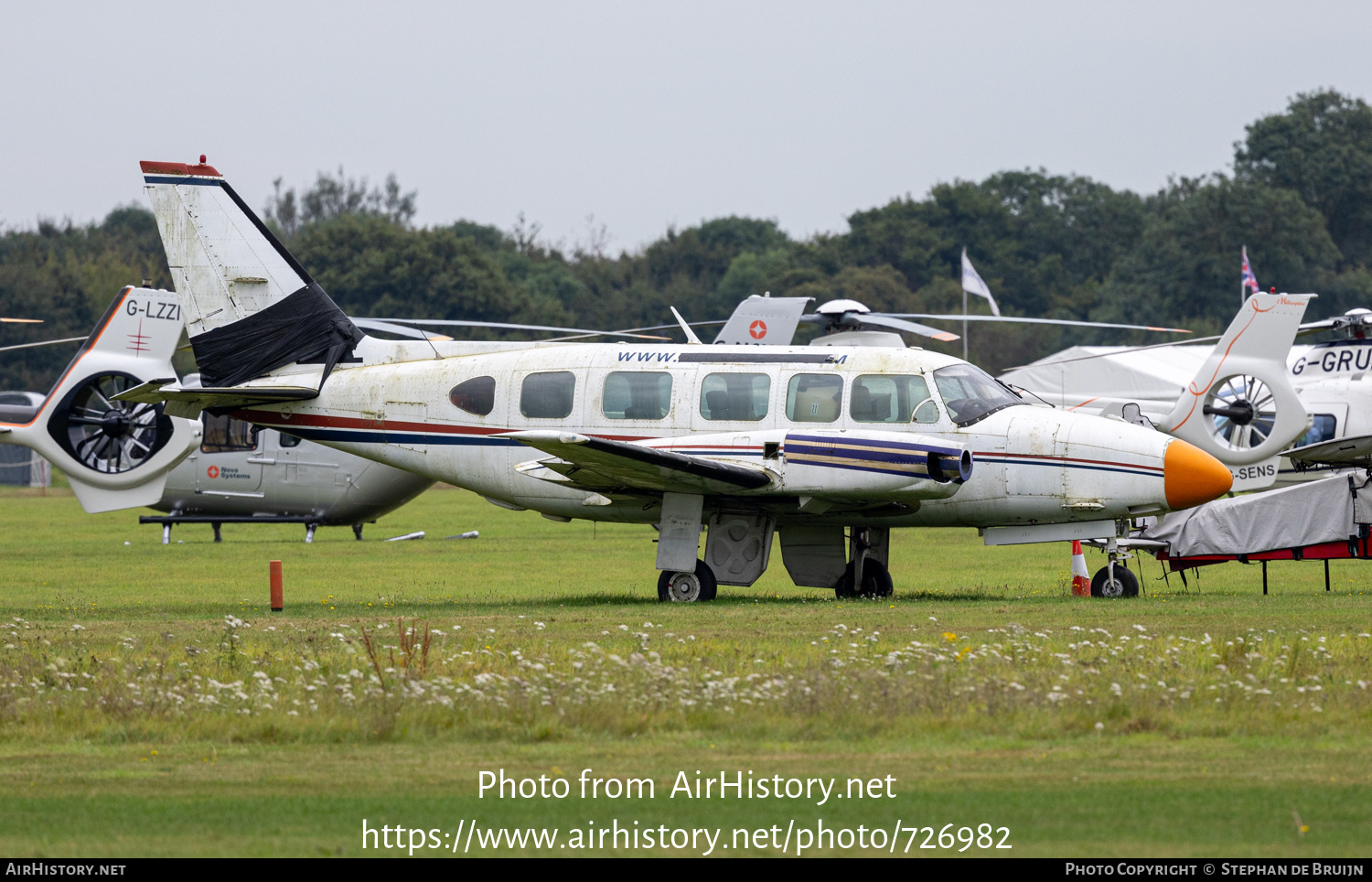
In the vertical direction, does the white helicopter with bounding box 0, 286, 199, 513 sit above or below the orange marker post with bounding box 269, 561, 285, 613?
above

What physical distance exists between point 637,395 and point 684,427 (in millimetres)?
771

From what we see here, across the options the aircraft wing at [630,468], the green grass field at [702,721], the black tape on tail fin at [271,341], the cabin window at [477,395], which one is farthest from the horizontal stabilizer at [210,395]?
the aircraft wing at [630,468]

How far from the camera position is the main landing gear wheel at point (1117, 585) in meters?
19.2

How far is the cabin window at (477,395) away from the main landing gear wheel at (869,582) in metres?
5.15

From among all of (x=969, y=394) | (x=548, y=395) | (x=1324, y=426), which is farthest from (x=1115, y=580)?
(x=1324, y=426)

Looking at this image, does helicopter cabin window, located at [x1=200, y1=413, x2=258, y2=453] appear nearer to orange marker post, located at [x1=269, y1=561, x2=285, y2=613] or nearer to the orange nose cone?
orange marker post, located at [x1=269, y1=561, x2=285, y2=613]

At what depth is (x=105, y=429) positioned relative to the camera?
75.5ft

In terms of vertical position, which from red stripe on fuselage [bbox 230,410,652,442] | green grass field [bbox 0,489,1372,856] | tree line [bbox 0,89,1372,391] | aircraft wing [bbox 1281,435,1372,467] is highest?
tree line [bbox 0,89,1372,391]

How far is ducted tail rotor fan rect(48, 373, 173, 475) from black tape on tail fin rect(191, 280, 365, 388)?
2052 mm

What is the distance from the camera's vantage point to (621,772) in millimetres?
9258

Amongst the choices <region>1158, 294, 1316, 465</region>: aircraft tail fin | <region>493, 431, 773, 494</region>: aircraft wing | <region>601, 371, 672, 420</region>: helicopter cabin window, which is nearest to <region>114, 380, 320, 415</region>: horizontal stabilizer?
<region>493, 431, 773, 494</region>: aircraft wing

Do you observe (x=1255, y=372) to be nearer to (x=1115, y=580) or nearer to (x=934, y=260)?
(x=1115, y=580)

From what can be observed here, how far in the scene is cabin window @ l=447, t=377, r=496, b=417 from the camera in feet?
67.2

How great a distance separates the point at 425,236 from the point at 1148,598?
80.1 m
